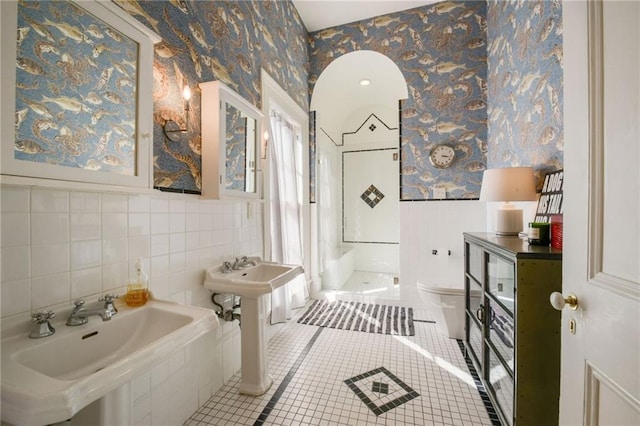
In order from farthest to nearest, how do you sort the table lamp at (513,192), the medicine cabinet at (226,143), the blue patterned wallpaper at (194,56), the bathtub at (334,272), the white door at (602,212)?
1. the bathtub at (334,272)
2. the table lamp at (513,192)
3. the medicine cabinet at (226,143)
4. the blue patterned wallpaper at (194,56)
5. the white door at (602,212)

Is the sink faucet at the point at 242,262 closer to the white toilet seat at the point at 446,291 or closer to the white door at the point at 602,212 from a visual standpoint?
the white toilet seat at the point at 446,291

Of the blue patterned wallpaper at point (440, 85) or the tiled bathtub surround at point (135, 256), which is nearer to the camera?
the tiled bathtub surround at point (135, 256)

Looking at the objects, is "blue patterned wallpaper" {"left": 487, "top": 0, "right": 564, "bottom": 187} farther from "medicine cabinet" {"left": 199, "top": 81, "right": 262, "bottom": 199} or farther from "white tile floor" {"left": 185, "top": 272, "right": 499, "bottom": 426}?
"medicine cabinet" {"left": 199, "top": 81, "right": 262, "bottom": 199}

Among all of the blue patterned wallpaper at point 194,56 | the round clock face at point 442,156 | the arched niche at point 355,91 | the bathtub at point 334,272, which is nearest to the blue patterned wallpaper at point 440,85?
the round clock face at point 442,156

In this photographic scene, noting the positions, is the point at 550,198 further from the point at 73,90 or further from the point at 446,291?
the point at 73,90

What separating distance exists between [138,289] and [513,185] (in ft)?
7.23

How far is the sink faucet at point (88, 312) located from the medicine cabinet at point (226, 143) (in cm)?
74

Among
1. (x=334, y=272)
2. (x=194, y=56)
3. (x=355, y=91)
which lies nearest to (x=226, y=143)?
(x=194, y=56)

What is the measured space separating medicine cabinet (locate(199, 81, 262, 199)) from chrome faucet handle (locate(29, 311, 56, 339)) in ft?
2.92

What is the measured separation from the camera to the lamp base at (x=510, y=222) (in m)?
1.70

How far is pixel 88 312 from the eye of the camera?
96 cm

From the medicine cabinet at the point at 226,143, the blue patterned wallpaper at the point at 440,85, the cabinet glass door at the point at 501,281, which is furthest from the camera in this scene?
the blue patterned wallpaper at the point at 440,85

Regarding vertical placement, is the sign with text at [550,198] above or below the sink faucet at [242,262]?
above

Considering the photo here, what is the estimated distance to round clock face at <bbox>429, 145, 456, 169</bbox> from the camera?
2.88 metres
